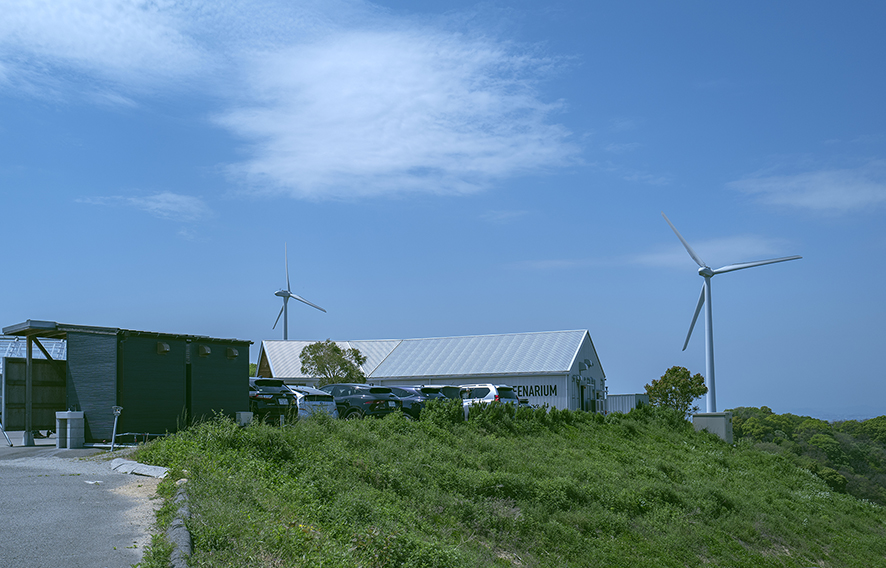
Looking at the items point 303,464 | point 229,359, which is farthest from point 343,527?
point 229,359

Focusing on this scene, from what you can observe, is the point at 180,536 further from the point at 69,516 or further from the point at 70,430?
the point at 70,430

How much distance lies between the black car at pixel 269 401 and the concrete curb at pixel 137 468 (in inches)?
351

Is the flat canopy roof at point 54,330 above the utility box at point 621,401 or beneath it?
above

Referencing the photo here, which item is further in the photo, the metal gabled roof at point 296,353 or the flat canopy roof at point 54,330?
the metal gabled roof at point 296,353

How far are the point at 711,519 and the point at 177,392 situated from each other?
15.3 meters

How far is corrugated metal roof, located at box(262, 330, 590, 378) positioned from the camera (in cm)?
4850

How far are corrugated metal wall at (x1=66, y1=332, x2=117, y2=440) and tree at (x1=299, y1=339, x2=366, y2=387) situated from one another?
29605mm

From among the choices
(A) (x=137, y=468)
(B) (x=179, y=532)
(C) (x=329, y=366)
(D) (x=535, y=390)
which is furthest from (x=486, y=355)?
(B) (x=179, y=532)

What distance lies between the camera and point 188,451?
1366cm

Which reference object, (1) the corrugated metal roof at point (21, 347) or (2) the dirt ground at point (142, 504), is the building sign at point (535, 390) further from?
(2) the dirt ground at point (142, 504)

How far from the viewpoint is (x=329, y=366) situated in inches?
1939

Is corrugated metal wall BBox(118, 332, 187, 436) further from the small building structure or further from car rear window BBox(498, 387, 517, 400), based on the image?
car rear window BBox(498, 387, 517, 400)

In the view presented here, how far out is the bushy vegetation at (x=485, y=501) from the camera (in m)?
9.39

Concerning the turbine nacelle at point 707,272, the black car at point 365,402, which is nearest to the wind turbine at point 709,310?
the turbine nacelle at point 707,272
